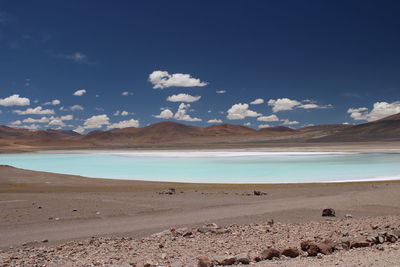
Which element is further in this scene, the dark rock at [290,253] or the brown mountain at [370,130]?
the brown mountain at [370,130]

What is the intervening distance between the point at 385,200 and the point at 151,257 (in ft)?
21.8

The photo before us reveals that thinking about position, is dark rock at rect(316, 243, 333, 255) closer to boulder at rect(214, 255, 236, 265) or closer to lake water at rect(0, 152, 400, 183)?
boulder at rect(214, 255, 236, 265)

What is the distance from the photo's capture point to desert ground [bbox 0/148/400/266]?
469cm

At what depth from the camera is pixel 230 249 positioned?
500 cm

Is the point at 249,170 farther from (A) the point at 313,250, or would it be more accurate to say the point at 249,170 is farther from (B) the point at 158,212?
(A) the point at 313,250

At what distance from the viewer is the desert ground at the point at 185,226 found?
4.69m

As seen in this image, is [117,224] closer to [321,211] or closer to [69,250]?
[69,250]

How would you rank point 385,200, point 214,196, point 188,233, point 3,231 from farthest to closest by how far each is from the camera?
point 214,196
point 385,200
point 3,231
point 188,233

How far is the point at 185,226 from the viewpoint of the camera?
6828 millimetres

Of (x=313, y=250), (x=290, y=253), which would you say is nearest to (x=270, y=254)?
(x=290, y=253)

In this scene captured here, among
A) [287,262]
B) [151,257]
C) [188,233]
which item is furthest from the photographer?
[188,233]

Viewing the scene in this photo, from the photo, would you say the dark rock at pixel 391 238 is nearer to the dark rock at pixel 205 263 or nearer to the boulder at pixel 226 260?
the boulder at pixel 226 260

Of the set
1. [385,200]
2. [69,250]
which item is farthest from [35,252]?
[385,200]

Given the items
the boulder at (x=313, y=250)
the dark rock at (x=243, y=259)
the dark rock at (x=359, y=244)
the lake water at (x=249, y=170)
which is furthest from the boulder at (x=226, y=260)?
the lake water at (x=249, y=170)
